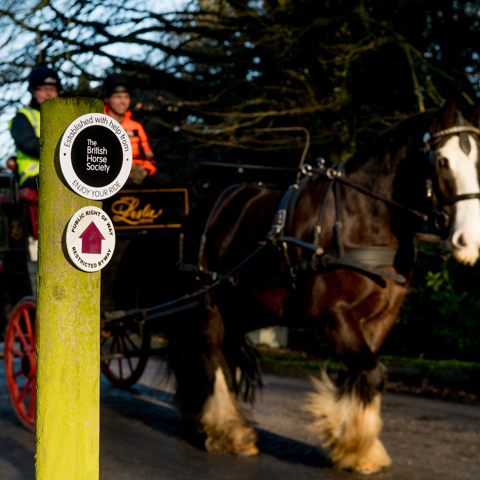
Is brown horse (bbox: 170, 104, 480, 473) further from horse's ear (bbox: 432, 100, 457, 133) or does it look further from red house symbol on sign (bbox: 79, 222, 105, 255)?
red house symbol on sign (bbox: 79, 222, 105, 255)

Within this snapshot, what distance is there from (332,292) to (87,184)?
225 centimetres

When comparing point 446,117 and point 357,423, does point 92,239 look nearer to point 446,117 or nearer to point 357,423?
point 357,423

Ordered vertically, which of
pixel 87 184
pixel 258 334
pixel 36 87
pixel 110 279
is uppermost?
pixel 36 87

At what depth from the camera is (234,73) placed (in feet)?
32.1

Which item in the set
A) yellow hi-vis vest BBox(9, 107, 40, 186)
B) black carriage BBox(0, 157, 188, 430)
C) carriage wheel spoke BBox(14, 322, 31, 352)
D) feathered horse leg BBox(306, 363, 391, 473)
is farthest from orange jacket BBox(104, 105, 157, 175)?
feathered horse leg BBox(306, 363, 391, 473)

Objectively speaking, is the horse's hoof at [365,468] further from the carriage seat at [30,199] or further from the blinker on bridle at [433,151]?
the carriage seat at [30,199]

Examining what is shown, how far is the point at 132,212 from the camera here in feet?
19.1

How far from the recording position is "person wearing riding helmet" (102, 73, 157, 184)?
5.79 meters

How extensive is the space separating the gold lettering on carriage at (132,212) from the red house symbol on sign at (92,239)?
3.44m

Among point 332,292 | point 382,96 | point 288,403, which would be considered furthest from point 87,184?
point 382,96

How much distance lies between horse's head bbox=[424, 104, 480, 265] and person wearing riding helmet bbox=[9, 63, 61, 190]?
2.99 meters

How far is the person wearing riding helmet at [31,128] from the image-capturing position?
17.9 ft

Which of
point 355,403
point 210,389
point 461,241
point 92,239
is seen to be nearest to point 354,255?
point 461,241

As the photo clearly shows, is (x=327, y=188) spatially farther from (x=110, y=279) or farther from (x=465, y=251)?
(x=110, y=279)
